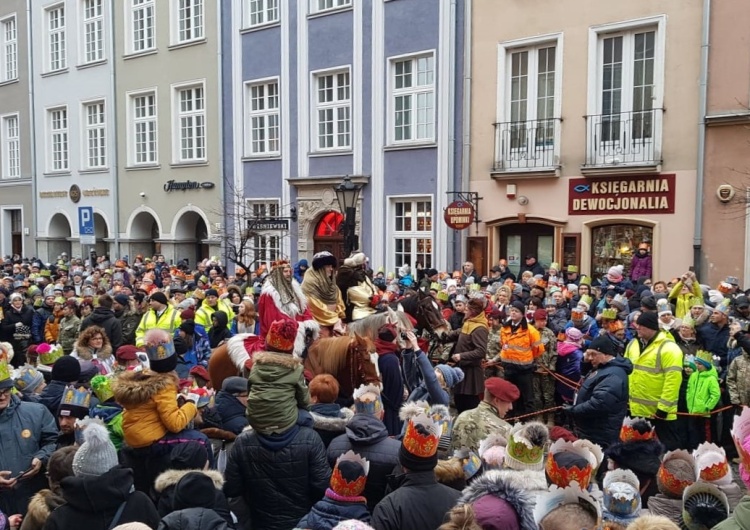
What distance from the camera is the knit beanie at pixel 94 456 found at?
354 cm

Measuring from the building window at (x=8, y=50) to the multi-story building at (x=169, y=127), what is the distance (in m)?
8.12

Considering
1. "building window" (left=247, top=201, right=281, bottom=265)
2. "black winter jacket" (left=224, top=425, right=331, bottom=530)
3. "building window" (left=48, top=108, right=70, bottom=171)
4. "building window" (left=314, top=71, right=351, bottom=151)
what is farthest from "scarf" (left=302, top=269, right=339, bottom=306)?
"building window" (left=48, top=108, right=70, bottom=171)

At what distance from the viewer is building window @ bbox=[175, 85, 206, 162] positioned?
23.9 meters

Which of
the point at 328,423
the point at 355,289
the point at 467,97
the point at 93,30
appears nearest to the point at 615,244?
the point at 467,97

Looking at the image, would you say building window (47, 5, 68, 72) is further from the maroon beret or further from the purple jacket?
the maroon beret

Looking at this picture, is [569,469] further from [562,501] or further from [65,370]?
[65,370]

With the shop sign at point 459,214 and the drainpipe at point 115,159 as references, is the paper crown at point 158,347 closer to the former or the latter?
the shop sign at point 459,214

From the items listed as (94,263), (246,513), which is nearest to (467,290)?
(246,513)

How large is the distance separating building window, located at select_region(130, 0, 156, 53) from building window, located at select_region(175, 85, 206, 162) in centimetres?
232

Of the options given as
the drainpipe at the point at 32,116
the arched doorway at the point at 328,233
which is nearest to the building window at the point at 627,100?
the arched doorway at the point at 328,233

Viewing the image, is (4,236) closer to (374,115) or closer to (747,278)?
(374,115)

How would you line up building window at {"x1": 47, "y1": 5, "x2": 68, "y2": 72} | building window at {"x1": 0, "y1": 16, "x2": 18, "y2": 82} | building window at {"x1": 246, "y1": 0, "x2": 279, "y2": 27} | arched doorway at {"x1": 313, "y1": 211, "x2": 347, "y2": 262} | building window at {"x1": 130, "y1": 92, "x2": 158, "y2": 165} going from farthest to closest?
building window at {"x1": 0, "y1": 16, "x2": 18, "y2": 82} < building window at {"x1": 47, "y1": 5, "x2": 68, "y2": 72} < building window at {"x1": 130, "y1": 92, "x2": 158, "y2": 165} < building window at {"x1": 246, "y1": 0, "x2": 279, "y2": 27} < arched doorway at {"x1": 313, "y1": 211, "x2": 347, "y2": 262}

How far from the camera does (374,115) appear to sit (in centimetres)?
1938

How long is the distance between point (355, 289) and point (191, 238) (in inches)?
733
